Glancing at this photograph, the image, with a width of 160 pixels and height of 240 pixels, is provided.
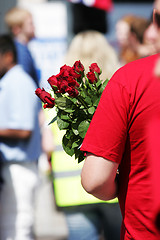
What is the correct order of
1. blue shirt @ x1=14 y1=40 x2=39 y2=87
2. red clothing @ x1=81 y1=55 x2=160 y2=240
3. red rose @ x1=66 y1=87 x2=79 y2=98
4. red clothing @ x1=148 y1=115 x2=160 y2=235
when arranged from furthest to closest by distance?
blue shirt @ x1=14 y1=40 x2=39 y2=87
red rose @ x1=66 y1=87 x2=79 y2=98
red clothing @ x1=81 y1=55 x2=160 y2=240
red clothing @ x1=148 y1=115 x2=160 y2=235

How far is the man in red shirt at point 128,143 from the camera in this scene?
1.52 meters

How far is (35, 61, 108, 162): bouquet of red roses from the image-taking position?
1.77 meters

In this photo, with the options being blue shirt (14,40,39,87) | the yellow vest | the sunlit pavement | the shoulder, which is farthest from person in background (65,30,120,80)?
the sunlit pavement

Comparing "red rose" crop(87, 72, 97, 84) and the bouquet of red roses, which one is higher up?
"red rose" crop(87, 72, 97, 84)

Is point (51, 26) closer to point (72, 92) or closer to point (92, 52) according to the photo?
point (92, 52)

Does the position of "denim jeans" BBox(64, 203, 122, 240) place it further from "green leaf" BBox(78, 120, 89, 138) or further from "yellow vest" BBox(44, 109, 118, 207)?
"green leaf" BBox(78, 120, 89, 138)

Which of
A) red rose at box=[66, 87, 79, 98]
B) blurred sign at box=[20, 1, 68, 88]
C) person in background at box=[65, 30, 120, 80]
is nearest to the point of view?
red rose at box=[66, 87, 79, 98]

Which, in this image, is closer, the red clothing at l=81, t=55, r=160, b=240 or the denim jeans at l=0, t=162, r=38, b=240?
the red clothing at l=81, t=55, r=160, b=240

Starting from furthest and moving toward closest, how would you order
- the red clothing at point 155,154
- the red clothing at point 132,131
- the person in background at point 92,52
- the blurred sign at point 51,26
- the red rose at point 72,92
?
the blurred sign at point 51,26
the person in background at point 92,52
the red rose at point 72,92
the red clothing at point 132,131
the red clothing at point 155,154

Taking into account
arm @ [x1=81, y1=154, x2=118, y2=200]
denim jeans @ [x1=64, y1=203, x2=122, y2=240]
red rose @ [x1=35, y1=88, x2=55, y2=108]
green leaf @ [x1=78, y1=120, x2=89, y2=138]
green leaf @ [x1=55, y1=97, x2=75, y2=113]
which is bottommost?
denim jeans @ [x1=64, y1=203, x2=122, y2=240]

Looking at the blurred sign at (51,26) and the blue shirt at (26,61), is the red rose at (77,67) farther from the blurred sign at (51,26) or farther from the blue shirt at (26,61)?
the blurred sign at (51,26)

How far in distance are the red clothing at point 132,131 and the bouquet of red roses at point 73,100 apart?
21cm

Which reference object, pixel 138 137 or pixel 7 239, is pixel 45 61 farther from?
pixel 138 137

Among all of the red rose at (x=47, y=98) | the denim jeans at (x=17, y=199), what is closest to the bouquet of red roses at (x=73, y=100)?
the red rose at (x=47, y=98)
